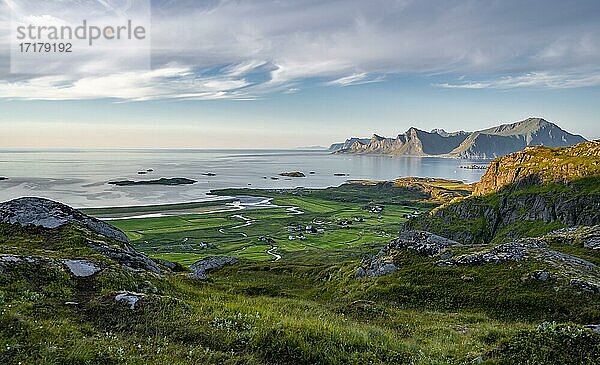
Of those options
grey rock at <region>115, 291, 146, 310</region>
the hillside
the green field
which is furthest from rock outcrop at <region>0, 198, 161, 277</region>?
the green field

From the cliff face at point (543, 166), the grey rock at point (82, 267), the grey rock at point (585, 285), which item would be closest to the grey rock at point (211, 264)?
the grey rock at point (82, 267)

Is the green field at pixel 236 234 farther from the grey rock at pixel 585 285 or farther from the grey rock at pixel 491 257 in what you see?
the grey rock at pixel 585 285

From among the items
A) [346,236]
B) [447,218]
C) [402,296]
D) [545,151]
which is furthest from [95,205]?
[545,151]

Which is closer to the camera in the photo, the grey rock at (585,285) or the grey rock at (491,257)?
the grey rock at (585,285)

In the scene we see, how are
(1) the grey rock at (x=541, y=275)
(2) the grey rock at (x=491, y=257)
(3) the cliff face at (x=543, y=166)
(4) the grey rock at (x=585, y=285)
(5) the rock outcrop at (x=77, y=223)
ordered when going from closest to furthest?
(4) the grey rock at (x=585, y=285), (1) the grey rock at (x=541, y=275), (5) the rock outcrop at (x=77, y=223), (2) the grey rock at (x=491, y=257), (3) the cliff face at (x=543, y=166)

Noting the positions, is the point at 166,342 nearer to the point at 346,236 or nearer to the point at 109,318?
the point at 109,318

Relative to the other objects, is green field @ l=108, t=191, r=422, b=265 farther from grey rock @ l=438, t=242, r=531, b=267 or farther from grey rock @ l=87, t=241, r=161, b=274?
grey rock @ l=438, t=242, r=531, b=267

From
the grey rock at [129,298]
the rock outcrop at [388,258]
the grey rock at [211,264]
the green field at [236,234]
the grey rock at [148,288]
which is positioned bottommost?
the green field at [236,234]
